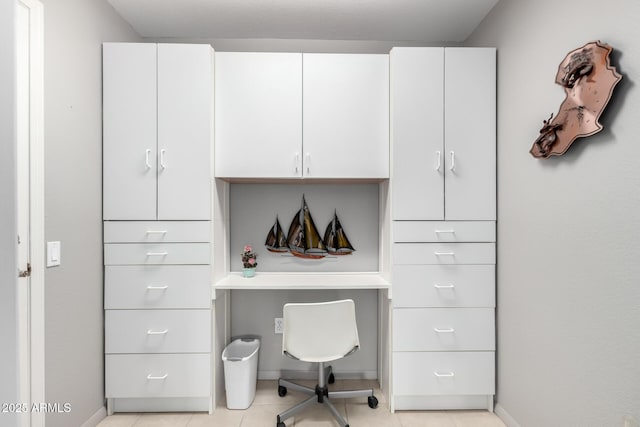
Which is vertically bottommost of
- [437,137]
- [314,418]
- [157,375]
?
[314,418]

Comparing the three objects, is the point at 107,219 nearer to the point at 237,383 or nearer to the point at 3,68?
the point at 237,383

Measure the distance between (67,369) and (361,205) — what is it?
2.08 metres

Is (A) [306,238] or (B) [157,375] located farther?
(A) [306,238]

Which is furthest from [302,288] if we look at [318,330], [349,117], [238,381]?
[349,117]

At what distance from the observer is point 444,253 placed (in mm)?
2133

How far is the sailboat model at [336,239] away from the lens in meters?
2.57

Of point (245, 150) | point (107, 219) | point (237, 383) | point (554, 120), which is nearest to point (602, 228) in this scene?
point (554, 120)

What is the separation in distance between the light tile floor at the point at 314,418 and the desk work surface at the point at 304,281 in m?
0.81

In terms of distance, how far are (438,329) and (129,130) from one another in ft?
7.64

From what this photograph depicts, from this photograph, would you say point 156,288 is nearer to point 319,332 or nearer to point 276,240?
point 276,240

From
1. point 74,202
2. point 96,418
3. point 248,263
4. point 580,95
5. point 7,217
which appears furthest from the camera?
point 248,263

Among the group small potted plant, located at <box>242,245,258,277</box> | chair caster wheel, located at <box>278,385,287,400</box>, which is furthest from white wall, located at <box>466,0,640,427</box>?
small potted plant, located at <box>242,245,258,277</box>

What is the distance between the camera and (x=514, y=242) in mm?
1971

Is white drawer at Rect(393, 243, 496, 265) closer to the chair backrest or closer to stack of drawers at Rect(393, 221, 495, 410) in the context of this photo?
stack of drawers at Rect(393, 221, 495, 410)
